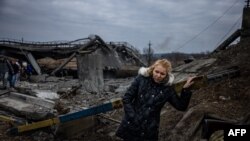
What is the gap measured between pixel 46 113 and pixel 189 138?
3.88 metres

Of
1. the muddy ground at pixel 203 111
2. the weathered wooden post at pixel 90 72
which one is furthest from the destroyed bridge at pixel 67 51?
the muddy ground at pixel 203 111

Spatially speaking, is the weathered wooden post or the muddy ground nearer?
the muddy ground

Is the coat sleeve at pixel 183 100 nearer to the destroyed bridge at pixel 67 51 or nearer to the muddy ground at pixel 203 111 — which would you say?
the muddy ground at pixel 203 111

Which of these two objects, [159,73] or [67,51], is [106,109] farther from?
[67,51]

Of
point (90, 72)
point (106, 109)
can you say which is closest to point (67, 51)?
point (90, 72)

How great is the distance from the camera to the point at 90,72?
14.6 meters

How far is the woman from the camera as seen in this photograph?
4617 mm

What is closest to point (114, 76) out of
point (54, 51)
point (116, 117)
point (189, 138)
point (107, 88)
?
point (54, 51)

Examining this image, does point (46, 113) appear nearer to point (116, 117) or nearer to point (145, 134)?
point (116, 117)

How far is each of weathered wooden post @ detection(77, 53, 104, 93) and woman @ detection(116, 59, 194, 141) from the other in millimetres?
9808

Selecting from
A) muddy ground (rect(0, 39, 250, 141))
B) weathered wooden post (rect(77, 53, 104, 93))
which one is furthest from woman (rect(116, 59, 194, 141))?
weathered wooden post (rect(77, 53, 104, 93))

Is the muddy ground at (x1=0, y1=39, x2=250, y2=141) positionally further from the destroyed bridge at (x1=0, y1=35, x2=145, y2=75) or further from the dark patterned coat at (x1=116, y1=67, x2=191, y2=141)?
the destroyed bridge at (x1=0, y1=35, x2=145, y2=75)

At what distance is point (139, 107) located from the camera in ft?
15.4

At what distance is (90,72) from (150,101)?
10.1 m
